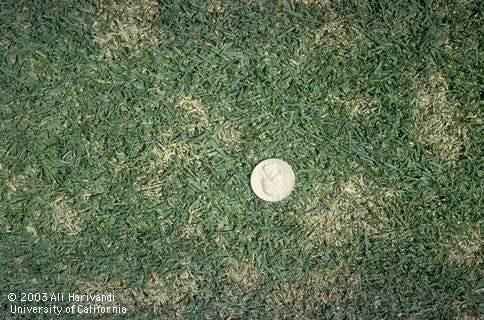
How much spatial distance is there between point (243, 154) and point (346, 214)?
0.76 m

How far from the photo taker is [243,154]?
3.29m

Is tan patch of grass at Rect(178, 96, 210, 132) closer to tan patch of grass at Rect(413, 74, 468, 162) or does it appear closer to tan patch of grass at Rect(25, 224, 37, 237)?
tan patch of grass at Rect(25, 224, 37, 237)

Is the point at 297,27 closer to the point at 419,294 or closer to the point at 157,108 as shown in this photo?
the point at 157,108

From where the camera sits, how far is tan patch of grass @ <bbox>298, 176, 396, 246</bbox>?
332 cm

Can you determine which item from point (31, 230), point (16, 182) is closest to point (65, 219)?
point (31, 230)

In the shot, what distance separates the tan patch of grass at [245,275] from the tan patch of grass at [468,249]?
1242 millimetres

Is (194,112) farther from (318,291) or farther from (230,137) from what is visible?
(318,291)

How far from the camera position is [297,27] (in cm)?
329

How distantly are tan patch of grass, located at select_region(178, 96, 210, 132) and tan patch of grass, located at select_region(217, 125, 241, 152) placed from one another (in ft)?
0.35

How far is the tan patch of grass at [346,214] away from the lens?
131 inches

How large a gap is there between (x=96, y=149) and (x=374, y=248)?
6.05 feet

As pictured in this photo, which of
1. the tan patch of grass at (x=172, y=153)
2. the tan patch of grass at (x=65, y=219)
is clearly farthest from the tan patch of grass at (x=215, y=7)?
the tan patch of grass at (x=65, y=219)

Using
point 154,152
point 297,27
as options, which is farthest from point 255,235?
point 297,27

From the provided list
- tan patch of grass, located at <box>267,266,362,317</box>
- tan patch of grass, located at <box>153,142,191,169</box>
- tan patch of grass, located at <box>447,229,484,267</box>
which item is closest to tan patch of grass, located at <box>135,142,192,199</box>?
tan patch of grass, located at <box>153,142,191,169</box>
